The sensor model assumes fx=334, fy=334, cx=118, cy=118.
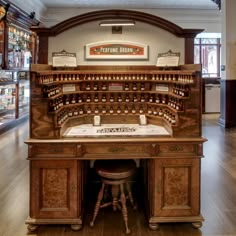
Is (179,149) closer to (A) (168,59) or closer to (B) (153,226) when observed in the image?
(B) (153,226)

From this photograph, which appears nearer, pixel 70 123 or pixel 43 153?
pixel 43 153

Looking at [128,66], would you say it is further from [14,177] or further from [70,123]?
[14,177]

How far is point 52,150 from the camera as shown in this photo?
107 inches

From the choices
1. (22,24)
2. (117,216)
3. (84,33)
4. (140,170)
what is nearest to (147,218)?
(117,216)

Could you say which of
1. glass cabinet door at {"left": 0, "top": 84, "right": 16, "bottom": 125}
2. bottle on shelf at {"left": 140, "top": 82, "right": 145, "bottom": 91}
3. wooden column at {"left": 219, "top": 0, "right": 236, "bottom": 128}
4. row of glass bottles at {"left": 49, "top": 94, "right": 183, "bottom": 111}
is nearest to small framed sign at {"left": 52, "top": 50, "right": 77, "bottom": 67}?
row of glass bottles at {"left": 49, "top": 94, "right": 183, "bottom": 111}

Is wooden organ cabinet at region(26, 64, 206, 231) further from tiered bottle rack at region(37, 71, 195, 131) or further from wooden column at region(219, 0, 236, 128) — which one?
wooden column at region(219, 0, 236, 128)

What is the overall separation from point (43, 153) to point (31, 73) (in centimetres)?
65

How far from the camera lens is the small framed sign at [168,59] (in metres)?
3.40

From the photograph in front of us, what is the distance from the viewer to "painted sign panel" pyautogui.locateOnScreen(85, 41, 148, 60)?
354cm

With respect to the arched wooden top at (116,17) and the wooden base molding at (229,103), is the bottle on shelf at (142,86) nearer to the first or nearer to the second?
the arched wooden top at (116,17)

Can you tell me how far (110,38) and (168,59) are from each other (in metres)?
0.66

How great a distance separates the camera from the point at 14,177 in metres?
4.30

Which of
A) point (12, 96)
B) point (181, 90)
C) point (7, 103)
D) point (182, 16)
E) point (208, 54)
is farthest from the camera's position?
point (208, 54)

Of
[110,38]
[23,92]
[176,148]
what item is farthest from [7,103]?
[176,148]
